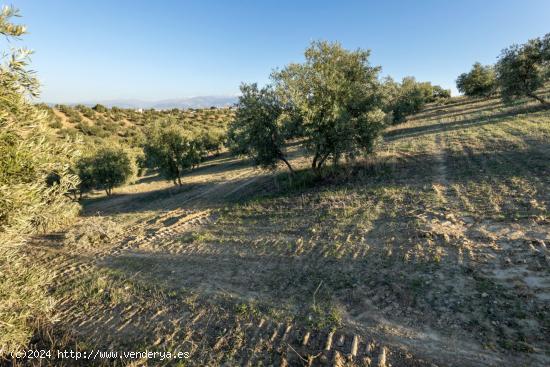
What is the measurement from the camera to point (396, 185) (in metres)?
18.4

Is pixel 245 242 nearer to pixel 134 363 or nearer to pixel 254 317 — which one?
pixel 254 317

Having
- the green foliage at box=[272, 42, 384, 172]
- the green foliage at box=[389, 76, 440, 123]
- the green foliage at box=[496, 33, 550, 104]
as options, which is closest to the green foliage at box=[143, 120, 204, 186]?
the green foliage at box=[272, 42, 384, 172]

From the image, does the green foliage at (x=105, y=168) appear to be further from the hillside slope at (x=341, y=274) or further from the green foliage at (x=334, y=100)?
the green foliage at (x=334, y=100)

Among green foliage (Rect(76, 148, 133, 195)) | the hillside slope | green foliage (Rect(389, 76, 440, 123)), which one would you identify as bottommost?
the hillside slope

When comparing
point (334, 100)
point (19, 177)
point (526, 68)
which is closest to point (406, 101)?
point (526, 68)

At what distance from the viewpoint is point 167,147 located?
30312mm

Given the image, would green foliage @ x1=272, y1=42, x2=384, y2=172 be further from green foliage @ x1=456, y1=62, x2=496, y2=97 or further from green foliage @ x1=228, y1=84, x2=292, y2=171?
green foliage @ x1=456, y1=62, x2=496, y2=97

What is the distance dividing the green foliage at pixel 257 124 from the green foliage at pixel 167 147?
1194cm

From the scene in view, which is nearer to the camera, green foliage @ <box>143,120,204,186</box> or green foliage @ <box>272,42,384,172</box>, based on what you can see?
green foliage @ <box>272,42,384,172</box>

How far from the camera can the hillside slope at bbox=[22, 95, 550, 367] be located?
7137mm

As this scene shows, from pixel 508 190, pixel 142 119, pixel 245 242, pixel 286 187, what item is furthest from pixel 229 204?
pixel 142 119

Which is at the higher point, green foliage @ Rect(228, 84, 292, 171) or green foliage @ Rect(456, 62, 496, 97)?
green foliage @ Rect(456, 62, 496, 97)

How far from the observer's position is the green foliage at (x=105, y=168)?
3466 centimetres

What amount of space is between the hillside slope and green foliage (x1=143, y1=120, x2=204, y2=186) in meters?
11.8
